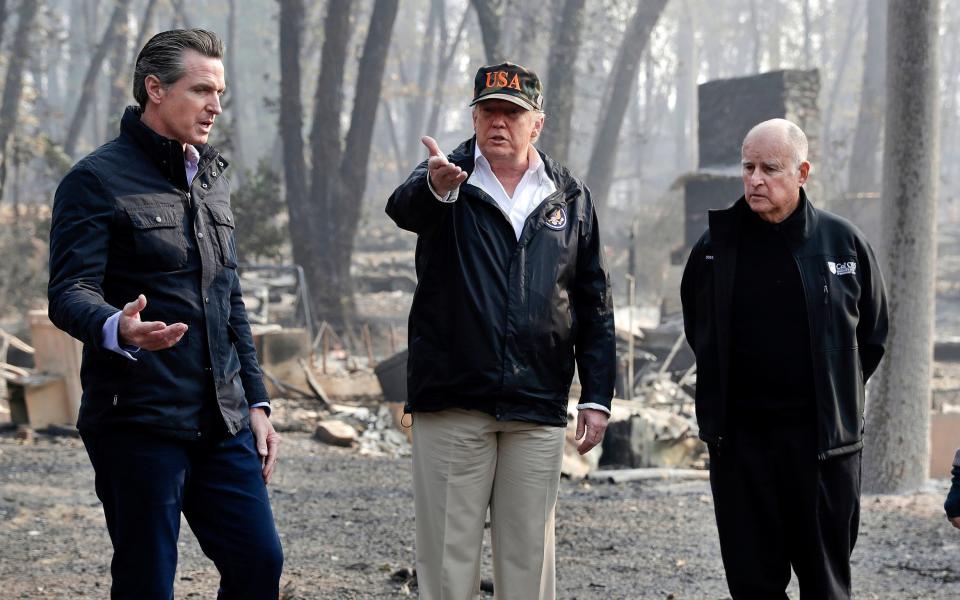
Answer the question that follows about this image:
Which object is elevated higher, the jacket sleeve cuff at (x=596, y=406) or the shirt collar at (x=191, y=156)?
the shirt collar at (x=191, y=156)

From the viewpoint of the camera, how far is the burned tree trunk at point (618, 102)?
72.9 feet

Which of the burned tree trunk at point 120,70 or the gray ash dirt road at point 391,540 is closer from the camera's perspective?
the gray ash dirt road at point 391,540

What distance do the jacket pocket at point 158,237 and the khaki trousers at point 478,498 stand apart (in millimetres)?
1089

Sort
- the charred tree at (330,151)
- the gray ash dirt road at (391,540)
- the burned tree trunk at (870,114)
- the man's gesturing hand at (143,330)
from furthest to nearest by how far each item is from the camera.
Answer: the burned tree trunk at (870,114) → the charred tree at (330,151) → the gray ash dirt road at (391,540) → the man's gesturing hand at (143,330)

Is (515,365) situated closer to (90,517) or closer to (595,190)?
(90,517)

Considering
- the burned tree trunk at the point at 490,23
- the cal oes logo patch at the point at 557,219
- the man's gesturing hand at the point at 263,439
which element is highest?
the burned tree trunk at the point at 490,23

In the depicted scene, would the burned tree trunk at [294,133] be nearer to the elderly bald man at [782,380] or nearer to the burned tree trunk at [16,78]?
the burned tree trunk at [16,78]

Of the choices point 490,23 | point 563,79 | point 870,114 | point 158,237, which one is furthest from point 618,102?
point 158,237

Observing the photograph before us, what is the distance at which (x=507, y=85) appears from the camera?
3.75m

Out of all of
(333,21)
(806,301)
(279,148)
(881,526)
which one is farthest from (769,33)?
(806,301)

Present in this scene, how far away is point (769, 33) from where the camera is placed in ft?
177

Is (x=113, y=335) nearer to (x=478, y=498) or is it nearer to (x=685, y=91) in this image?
(x=478, y=498)

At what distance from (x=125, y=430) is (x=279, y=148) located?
31.7 metres

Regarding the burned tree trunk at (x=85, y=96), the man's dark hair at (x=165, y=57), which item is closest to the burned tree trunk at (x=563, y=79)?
the burned tree trunk at (x=85, y=96)
